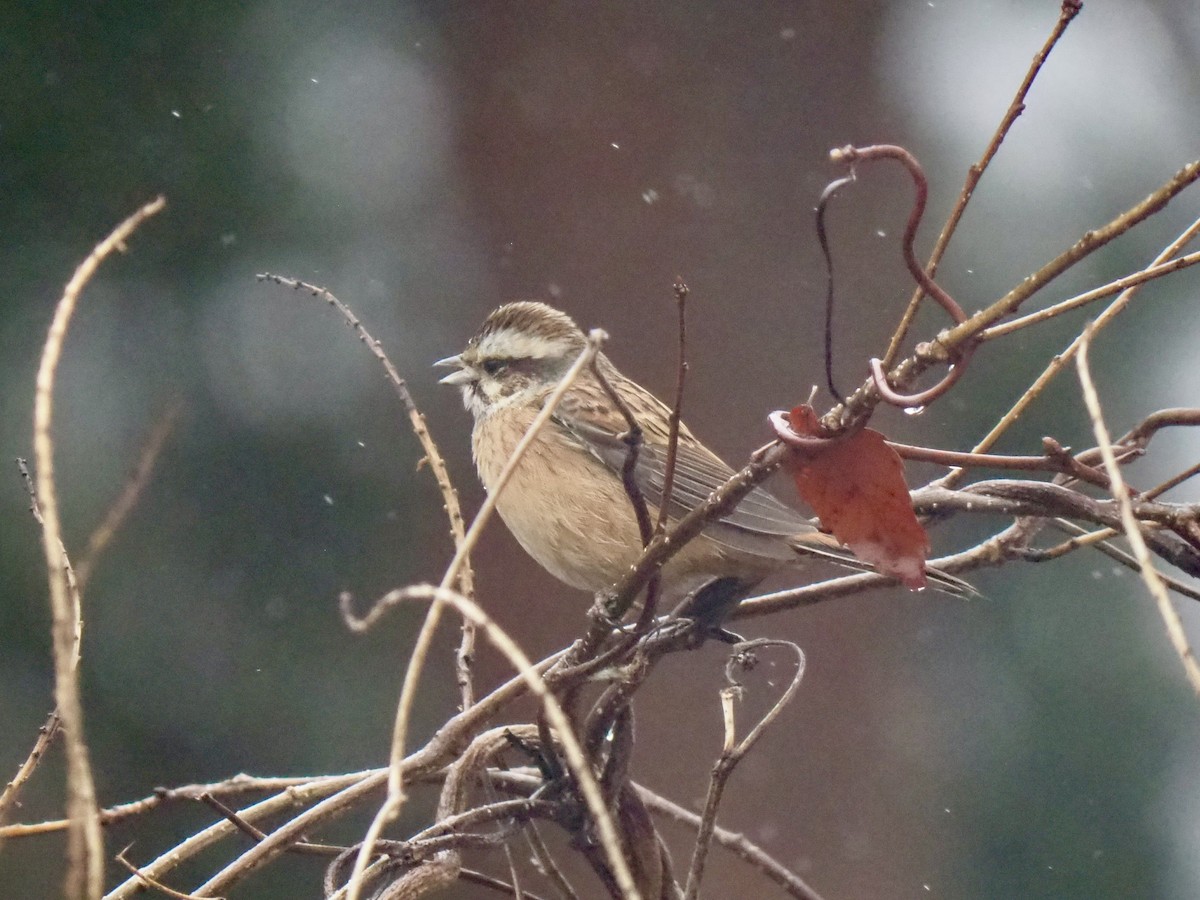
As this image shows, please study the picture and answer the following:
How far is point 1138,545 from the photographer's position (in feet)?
3.57

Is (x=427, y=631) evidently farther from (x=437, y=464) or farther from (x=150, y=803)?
(x=437, y=464)

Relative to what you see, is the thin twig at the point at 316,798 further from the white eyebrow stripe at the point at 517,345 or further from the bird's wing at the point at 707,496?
the white eyebrow stripe at the point at 517,345

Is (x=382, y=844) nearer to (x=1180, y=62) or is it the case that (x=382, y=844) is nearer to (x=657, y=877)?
(x=657, y=877)

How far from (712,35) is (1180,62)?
76.4 inches


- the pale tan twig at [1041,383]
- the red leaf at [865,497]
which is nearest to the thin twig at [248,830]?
the red leaf at [865,497]

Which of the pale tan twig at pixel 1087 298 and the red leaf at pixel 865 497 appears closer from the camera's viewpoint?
the pale tan twig at pixel 1087 298

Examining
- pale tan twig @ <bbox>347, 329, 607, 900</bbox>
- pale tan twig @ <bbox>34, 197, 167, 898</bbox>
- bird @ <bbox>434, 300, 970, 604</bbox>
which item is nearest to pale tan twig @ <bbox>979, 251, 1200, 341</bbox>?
pale tan twig @ <bbox>347, 329, 607, 900</bbox>

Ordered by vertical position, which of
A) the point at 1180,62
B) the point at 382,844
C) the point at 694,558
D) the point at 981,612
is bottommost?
the point at 382,844

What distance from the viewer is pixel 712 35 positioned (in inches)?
217

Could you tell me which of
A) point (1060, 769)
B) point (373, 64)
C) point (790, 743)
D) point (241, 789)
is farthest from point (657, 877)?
point (373, 64)

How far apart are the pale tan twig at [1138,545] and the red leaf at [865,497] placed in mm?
204

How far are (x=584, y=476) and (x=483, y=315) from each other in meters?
2.48

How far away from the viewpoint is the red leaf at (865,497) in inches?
50.8

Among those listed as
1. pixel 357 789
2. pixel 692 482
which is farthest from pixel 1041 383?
pixel 692 482
